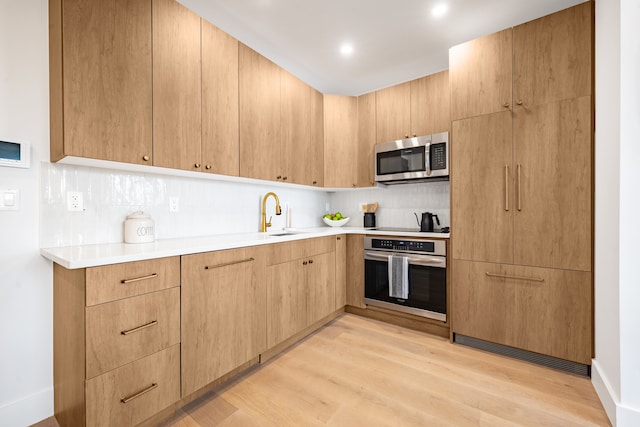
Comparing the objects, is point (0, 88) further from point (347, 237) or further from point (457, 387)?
point (457, 387)

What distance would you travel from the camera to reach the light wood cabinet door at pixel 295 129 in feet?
8.70

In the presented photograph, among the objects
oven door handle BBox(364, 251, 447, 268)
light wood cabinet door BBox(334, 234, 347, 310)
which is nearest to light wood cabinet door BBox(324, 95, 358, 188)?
light wood cabinet door BBox(334, 234, 347, 310)

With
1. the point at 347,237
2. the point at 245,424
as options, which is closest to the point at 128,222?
the point at 245,424

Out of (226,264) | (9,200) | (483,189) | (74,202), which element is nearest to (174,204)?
(74,202)

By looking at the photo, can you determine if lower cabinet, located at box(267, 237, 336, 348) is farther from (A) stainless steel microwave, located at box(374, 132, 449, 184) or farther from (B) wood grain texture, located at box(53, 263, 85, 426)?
(B) wood grain texture, located at box(53, 263, 85, 426)

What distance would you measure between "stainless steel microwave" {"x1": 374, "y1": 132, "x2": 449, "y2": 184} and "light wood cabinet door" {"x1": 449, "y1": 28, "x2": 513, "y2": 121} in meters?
0.34

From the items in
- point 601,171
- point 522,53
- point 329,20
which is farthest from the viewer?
point 329,20

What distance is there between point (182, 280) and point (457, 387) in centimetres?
179

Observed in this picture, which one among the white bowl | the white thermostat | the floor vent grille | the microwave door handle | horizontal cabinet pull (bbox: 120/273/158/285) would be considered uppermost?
the microwave door handle

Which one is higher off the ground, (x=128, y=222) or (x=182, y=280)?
(x=128, y=222)

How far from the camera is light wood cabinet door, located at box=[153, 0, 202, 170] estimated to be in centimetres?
171

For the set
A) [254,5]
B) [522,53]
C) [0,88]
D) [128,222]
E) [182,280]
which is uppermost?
[254,5]

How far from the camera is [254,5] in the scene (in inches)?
84.3

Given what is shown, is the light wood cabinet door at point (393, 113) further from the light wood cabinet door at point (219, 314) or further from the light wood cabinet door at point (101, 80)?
the light wood cabinet door at point (101, 80)
